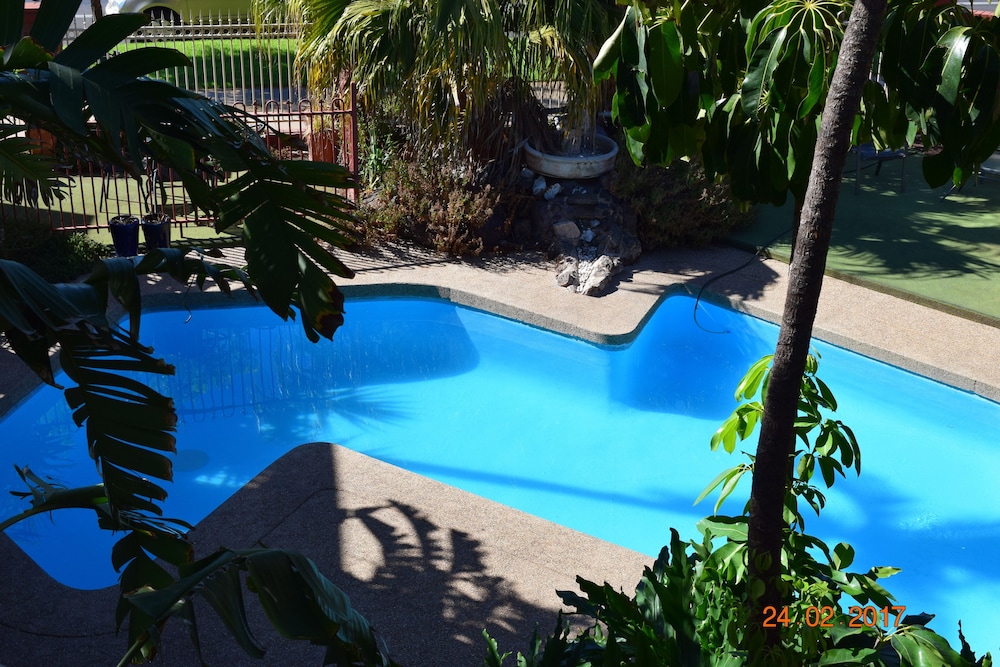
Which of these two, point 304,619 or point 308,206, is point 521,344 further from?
point 304,619

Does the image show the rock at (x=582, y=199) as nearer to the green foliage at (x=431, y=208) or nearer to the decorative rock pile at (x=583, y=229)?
the decorative rock pile at (x=583, y=229)

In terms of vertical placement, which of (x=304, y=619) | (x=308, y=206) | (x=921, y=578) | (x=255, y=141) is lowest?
(x=921, y=578)

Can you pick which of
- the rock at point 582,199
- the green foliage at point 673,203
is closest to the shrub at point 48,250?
the rock at point 582,199

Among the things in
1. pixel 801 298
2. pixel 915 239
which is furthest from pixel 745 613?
pixel 915 239

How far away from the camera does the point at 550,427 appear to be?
800 cm

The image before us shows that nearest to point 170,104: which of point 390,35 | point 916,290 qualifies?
point 390,35

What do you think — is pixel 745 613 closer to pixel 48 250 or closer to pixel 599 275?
pixel 599 275

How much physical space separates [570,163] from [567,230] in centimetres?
78

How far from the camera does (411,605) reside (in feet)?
15.8

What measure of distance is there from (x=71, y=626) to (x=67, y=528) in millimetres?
2032

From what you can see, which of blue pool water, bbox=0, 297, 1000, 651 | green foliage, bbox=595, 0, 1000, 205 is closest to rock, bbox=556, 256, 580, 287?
blue pool water, bbox=0, 297, 1000, 651

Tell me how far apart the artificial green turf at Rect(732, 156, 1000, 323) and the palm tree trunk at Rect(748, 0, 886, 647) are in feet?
22.9

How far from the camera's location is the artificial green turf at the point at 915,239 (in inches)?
380

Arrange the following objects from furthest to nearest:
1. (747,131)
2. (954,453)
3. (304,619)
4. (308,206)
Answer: (954,453), (308,206), (747,131), (304,619)
